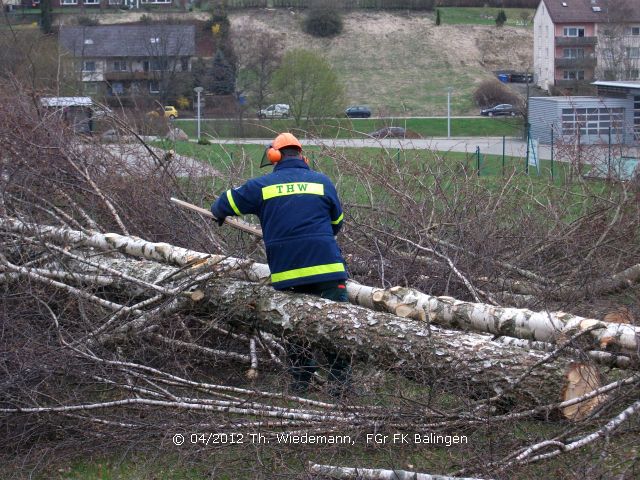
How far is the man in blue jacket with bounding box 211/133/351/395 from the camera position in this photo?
551cm

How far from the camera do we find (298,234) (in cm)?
551

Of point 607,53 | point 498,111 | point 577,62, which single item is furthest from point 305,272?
point 577,62

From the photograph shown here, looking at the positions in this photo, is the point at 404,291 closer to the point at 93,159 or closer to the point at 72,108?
the point at 93,159

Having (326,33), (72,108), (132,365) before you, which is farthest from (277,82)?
(326,33)

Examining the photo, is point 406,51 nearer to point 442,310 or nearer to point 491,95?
point 491,95

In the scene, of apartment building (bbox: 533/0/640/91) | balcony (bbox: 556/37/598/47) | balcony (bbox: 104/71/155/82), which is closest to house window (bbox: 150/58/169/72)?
balcony (bbox: 104/71/155/82)

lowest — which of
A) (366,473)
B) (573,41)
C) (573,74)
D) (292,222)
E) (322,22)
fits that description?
(573,74)

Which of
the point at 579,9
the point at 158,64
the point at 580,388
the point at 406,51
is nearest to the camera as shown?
the point at 580,388

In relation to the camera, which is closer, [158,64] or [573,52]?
[158,64]

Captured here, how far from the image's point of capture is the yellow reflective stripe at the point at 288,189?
219 inches

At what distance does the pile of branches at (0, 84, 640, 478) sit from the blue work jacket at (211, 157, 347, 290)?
213 mm

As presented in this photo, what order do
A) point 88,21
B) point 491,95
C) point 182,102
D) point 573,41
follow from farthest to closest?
point 573,41 < point 88,21 < point 491,95 < point 182,102

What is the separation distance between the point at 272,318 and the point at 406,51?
64.8 metres

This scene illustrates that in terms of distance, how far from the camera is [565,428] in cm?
446
